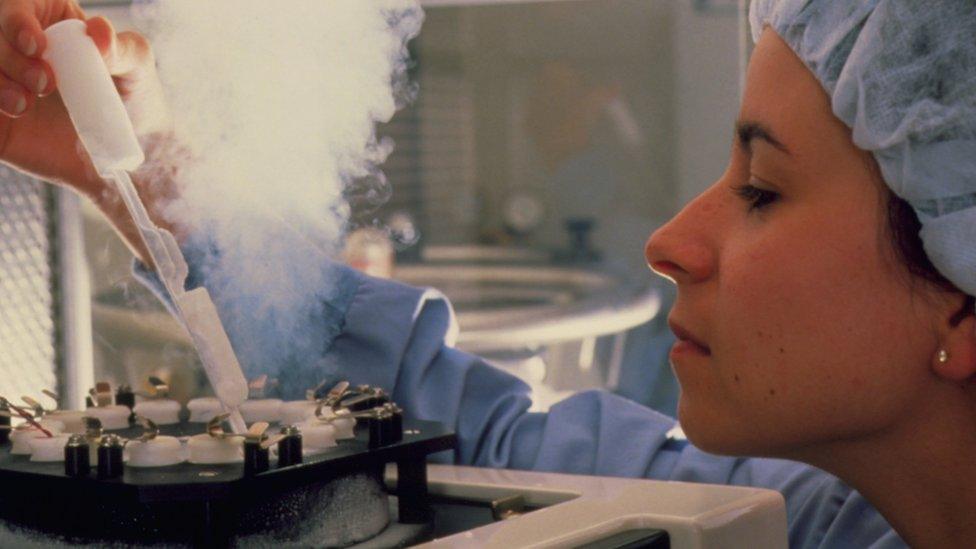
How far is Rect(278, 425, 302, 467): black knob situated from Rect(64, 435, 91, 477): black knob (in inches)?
4.2

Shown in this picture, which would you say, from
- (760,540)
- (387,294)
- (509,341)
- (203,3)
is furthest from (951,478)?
(509,341)

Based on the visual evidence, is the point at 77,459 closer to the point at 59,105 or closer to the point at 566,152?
the point at 59,105

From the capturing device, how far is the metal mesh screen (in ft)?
3.17

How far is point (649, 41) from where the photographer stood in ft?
17.3

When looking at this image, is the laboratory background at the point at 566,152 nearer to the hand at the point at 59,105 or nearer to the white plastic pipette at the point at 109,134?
the hand at the point at 59,105

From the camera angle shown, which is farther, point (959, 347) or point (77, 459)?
point (959, 347)

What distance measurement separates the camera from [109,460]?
670 millimetres

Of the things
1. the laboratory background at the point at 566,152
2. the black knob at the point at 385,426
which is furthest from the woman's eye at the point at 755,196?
the laboratory background at the point at 566,152

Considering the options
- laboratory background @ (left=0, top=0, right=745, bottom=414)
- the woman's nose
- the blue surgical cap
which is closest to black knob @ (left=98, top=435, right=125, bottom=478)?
the woman's nose

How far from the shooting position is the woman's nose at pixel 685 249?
83 centimetres

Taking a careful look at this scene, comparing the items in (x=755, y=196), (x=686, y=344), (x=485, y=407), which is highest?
(x=755, y=196)

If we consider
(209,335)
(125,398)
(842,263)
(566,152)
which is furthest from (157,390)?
(566,152)

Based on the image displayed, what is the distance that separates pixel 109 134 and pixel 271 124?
10.3 inches

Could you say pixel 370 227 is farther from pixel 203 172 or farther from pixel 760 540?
pixel 760 540
